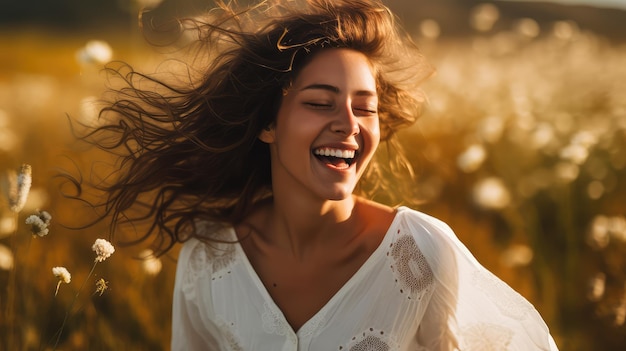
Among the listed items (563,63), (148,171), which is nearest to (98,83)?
(148,171)

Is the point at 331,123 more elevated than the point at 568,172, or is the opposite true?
the point at 331,123

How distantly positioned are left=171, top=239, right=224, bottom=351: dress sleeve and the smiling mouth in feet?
2.47

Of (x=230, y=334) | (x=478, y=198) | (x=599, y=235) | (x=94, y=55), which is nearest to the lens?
(x=230, y=334)

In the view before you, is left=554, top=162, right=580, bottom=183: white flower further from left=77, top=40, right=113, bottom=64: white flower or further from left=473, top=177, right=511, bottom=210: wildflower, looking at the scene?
left=77, top=40, right=113, bottom=64: white flower

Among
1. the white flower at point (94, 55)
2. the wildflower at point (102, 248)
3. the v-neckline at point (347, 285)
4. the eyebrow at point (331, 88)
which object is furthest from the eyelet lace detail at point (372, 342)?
the white flower at point (94, 55)

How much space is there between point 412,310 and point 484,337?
258mm

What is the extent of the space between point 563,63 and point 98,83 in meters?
6.45

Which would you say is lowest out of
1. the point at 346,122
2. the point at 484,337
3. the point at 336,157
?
the point at 484,337

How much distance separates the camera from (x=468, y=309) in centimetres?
301

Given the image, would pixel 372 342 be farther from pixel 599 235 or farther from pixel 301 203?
pixel 599 235

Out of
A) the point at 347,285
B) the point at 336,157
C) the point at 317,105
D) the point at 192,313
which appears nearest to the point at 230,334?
the point at 192,313

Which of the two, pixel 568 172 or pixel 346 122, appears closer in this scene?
pixel 346 122

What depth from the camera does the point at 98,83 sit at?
12.9 feet

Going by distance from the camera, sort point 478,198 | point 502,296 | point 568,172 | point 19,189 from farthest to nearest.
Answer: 1. point 478,198
2. point 568,172
3. point 502,296
4. point 19,189
